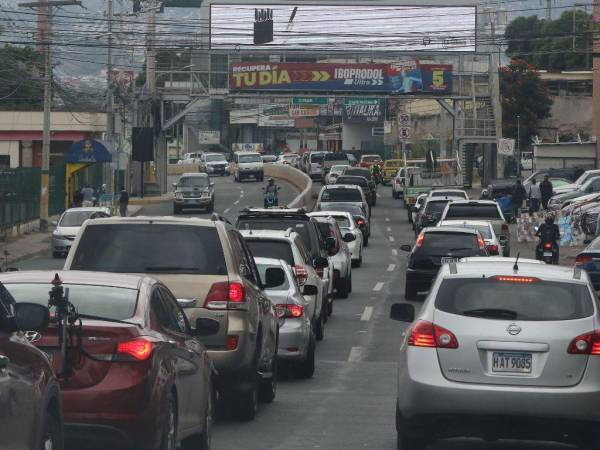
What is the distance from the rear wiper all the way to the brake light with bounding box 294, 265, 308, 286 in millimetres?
8707

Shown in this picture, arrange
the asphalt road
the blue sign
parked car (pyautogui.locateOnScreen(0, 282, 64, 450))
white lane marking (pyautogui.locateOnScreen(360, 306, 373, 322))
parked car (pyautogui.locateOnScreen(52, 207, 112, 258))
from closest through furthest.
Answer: parked car (pyautogui.locateOnScreen(0, 282, 64, 450)), the asphalt road, white lane marking (pyautogui.locateOnScreen(360, 306, 373, 322)), parked car (pyautogui.locateOnScreen(52, 207, 112, 258)), the blue sign

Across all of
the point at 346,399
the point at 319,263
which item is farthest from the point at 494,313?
the point at 319,263

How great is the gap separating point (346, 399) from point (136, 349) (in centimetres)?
610

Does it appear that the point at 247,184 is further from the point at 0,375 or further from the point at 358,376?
the point at 0,375

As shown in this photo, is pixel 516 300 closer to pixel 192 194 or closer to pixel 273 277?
pixel 273 277

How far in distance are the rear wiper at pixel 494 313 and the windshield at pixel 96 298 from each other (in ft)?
8.28

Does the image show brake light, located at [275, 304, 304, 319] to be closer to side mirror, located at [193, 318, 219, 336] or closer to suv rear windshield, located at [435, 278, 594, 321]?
side mirror, located at [193, 318, 219, 336]

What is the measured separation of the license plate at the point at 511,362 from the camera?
31.5 ft

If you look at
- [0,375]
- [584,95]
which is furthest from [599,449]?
[584,95]

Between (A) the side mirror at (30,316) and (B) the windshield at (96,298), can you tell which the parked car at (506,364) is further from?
(A) the side mirror at (30,316)

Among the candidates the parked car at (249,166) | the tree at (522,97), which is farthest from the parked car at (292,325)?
the tree at (522,97)

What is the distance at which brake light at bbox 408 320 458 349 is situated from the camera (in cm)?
967

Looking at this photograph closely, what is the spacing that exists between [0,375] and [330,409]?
24.0 feet

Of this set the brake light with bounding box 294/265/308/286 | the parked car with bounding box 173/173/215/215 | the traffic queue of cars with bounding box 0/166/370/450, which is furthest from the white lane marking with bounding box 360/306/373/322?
the parked car with bounding box 173/173/215/215
